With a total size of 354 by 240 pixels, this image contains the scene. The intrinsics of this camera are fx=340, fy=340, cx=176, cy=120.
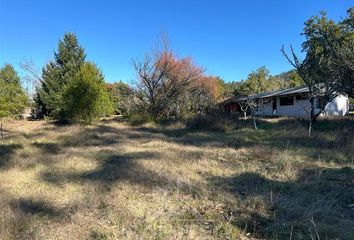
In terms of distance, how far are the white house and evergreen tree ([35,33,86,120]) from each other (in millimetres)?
17300

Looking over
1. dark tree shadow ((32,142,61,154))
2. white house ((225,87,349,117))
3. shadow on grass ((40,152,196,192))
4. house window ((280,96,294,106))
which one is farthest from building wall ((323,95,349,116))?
shadow on grass ((40,152,196,192))

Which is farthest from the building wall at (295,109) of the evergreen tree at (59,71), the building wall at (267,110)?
the evergreen tree at (59,71)

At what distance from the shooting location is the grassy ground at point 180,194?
4.54m

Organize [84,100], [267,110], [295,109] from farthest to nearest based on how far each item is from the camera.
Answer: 1. [267,110]
2. [295,109]
3. [84,100]

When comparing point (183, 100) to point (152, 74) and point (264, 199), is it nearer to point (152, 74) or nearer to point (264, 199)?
point (152, 74)

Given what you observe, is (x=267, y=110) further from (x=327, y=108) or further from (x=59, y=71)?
(x=59, y=71)

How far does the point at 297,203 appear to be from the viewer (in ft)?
18.6

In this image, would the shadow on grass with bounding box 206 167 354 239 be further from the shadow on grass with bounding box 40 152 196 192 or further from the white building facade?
the white building facade

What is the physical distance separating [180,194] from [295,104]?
85.8 ft

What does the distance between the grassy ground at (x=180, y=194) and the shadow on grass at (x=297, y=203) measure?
16 mm

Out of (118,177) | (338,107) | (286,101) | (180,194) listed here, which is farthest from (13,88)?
(180,194)

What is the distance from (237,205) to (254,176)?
2.09 m

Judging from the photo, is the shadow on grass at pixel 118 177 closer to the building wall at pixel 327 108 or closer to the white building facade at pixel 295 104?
the white building facade at pixel 295 104

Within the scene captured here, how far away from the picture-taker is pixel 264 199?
18.9 ft
